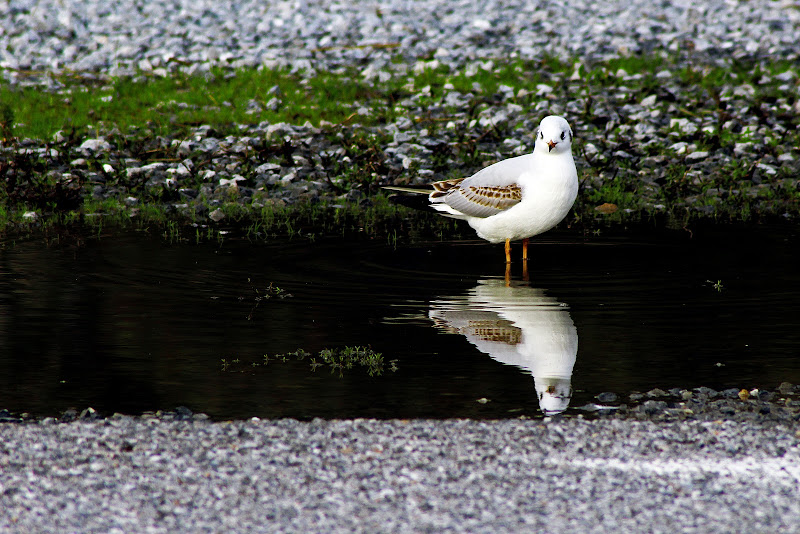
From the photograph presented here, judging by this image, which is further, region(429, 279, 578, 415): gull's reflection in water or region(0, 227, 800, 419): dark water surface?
region(429, 279, 578, 415): gull's reflection in water

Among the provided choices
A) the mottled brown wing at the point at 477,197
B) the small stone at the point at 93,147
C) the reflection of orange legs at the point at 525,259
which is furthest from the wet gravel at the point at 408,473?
the small stone at the point at 93,147

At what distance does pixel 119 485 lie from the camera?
294 inches

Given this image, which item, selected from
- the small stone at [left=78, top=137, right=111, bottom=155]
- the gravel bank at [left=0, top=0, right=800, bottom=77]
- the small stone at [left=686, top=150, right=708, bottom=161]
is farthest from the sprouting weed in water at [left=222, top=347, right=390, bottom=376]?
the gravel bank at [left=0, top=0, right=800, bottom=77]

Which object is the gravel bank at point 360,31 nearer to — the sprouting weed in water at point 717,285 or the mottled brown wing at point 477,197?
the mottled brown wing at point 477,197

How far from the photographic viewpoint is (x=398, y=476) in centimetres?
763

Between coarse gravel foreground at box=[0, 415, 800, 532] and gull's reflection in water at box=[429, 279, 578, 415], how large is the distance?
4.24ft

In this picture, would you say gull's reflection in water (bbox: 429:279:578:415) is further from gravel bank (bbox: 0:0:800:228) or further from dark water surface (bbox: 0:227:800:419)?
gravel bank (bbox: 0:0:800:228)

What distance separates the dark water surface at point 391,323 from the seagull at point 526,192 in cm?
53

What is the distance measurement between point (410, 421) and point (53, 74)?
22.6 meters

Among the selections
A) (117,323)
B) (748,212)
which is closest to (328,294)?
(117,323)

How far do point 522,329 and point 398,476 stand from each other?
179 inches

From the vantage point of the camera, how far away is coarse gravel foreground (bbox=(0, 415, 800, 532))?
694 cm

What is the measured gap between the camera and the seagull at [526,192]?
14.7m

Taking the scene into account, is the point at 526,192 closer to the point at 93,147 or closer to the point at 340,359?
the point at 340,359
